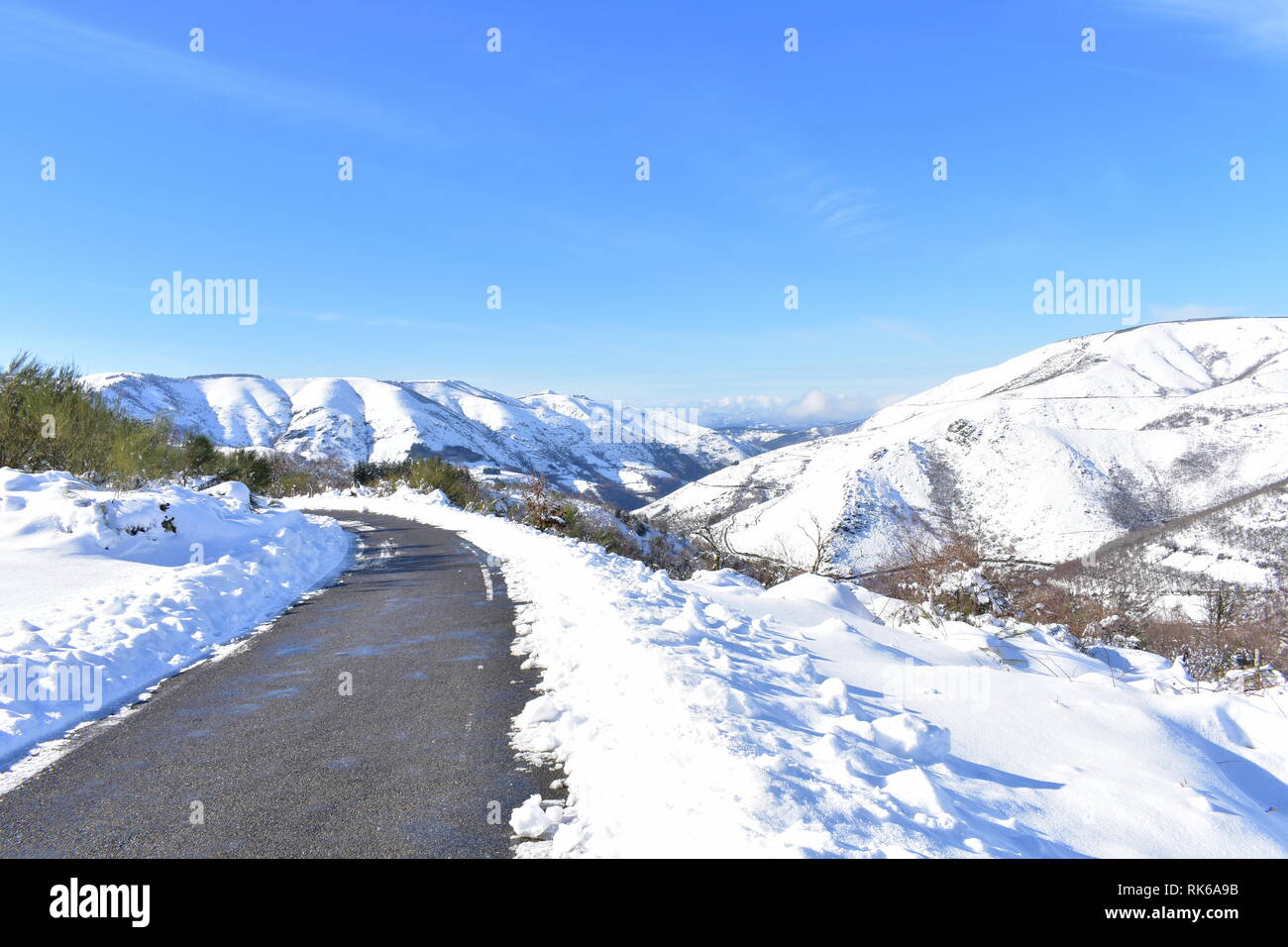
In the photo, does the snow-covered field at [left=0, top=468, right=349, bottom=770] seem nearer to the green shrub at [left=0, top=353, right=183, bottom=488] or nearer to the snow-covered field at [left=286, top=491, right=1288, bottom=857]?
the green shrub at [left=0, top=353, right=183, bottom=488]

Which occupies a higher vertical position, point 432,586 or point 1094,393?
point 1094,393

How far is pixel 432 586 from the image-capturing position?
1160 centimetres

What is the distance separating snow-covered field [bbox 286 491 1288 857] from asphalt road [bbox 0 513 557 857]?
1.32ft

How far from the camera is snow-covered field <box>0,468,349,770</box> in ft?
18.7

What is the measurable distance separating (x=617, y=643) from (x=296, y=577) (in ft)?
29.5

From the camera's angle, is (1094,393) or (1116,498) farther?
(1094,393)

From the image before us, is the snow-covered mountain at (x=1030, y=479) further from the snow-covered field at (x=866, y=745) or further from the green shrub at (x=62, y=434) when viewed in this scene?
the snow-covered field at (x=866, y=745)

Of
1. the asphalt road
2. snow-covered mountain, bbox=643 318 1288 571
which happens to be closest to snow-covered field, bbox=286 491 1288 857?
the asphalt road

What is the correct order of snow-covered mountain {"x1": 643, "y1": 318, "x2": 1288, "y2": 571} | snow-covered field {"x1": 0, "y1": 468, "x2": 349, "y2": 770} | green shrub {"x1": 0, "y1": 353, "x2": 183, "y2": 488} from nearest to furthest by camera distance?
1. snow-covered field {"x1": 0, "y1": 468, "x2": 349, "y2": 770}
2. green shrub {"x1": 0, "y1": 353, "x2": 183, "y2": 488}
3. snow-covered mountain {"x1": 643, "y1": 318, "x2": 1288, "y2": 571}

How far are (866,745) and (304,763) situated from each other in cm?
368
